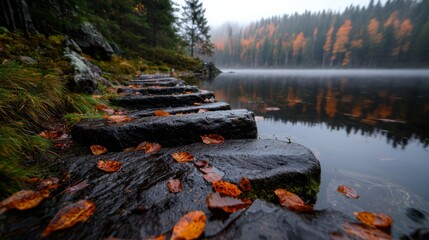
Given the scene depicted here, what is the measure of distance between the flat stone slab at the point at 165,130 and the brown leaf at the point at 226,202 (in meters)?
A: 0.86

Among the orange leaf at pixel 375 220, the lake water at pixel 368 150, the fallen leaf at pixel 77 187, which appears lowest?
the lake water at pixel 368 150

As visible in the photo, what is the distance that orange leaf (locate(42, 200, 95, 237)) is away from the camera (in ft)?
2.81

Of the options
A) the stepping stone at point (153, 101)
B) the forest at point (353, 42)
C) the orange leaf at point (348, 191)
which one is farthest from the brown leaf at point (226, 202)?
the forest at point (353, 42)

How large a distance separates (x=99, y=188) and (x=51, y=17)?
675 centimetres

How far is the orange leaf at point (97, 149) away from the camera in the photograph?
1637mm

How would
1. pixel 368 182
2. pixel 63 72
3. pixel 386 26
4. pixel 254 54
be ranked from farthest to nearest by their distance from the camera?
pixel 254 54 < pixel 386 26 < pixel 63 72 < pixel 368 182

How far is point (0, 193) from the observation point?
97 cm

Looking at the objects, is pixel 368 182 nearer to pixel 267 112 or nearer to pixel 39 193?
pixel 39 193

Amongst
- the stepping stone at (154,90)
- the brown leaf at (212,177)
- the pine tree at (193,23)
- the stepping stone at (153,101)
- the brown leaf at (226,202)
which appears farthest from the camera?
the pine tree at (193,23)

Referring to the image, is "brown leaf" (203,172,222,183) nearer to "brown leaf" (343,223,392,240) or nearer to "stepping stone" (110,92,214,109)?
"brown leaf" (343,223,392,240)

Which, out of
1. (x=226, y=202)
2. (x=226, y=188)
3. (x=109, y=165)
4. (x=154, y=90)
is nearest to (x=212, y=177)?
(x=226, y=188)

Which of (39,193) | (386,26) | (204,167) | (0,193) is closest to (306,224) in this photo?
(204,167)

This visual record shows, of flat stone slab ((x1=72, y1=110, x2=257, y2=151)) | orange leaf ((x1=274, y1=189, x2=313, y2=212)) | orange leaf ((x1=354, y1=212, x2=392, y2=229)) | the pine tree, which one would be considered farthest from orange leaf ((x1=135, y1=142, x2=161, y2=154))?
the pine tree

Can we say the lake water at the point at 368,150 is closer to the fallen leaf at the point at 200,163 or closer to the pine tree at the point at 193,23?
the fallen leaf at the point at 200,163
